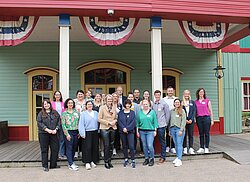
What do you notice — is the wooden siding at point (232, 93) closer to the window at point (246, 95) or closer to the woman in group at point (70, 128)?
the window at point (246, 95)

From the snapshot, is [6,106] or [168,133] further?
[6,106]

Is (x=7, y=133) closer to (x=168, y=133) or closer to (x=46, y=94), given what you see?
(x=46, y=94)

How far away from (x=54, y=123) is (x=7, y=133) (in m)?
4.45

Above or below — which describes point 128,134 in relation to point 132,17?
below

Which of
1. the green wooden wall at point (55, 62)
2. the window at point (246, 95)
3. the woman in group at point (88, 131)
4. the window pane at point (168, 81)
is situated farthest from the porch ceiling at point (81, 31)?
the window at point (246, 95)

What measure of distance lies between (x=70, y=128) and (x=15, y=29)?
9.43ft

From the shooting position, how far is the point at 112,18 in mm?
6695

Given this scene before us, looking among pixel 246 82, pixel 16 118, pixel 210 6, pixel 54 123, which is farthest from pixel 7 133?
pixel 246 82

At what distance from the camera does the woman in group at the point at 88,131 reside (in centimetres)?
573

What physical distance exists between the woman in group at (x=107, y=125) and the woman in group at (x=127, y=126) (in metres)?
0.18

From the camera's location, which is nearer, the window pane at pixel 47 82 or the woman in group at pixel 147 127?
the woman in group at pixel 147 127

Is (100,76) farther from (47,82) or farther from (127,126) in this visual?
(127,126)

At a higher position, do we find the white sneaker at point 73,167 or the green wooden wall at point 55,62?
the green wooden wall at point 55,62

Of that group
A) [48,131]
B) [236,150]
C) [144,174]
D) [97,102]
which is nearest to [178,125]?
[144,174]
